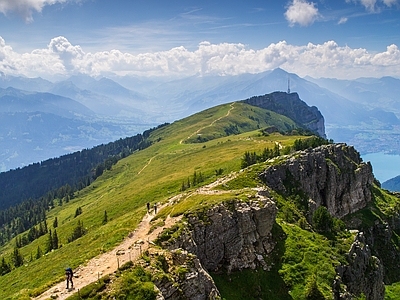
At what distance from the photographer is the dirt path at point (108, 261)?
3791cm

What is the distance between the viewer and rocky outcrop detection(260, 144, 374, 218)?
9038 cm

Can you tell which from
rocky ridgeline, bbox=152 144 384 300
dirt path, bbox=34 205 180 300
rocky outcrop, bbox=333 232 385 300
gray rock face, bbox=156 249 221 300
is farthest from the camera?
rocky outcrop, bbox=333 232 385 300

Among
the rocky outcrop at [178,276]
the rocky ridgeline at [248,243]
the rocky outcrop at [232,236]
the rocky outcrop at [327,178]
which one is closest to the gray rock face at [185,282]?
the rocky outcrop at [178,276]

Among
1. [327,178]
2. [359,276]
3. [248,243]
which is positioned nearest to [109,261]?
[248,243]

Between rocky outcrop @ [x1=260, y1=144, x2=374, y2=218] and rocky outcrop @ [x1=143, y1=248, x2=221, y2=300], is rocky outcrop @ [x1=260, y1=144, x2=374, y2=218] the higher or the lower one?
the lower one

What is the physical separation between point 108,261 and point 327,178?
3111 inches

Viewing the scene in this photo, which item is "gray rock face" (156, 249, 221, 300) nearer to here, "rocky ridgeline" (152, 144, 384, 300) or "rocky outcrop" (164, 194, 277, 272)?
"rocky ridgeline" (152, 144, 384, 300)

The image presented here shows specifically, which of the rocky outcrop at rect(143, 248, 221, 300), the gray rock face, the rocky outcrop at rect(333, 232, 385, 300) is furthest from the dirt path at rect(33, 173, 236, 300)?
the rocky outcrop at rect(333, 232, 385, 300)

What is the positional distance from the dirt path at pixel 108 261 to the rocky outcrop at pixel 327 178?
40.5 m

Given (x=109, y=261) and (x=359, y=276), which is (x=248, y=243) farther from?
(x=359, y=276)

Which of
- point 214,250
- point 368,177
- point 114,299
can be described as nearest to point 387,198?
point 368,177

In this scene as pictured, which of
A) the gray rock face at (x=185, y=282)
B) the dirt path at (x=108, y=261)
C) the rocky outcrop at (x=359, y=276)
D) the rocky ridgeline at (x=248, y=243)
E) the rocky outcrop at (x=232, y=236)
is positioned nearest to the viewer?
the dirt path at (x=108, y=261)

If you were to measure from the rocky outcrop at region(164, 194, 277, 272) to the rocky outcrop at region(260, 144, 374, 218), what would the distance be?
89.0 ft

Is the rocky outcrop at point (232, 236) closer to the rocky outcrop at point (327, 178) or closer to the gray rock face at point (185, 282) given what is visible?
the gray rock face at point (185, 282)
